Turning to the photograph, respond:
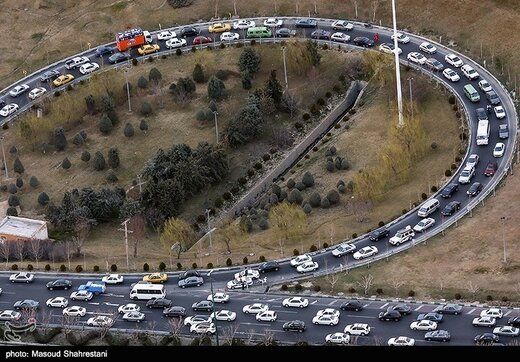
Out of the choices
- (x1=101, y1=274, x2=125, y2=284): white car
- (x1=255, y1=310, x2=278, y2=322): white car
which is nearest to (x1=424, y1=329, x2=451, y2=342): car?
(x1=255, y1=310, x2=278, y2=322): white car

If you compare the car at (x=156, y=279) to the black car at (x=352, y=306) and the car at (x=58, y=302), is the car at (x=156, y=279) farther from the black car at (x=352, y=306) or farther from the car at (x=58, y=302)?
the black car at (x=352, y=306)

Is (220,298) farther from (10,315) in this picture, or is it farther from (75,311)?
(10,315)

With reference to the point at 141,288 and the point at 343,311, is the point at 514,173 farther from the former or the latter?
the point at 141,288

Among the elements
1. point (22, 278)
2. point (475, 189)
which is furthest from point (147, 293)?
point (475, 189)

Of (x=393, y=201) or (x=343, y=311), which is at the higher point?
(x=393, y=201)

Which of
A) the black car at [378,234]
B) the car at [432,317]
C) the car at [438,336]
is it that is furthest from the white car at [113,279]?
the car at [438,336]
